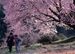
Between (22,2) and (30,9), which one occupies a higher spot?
(22,2)

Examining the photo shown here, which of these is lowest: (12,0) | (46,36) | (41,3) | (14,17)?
(46,36)

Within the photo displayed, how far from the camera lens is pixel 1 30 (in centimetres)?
3934

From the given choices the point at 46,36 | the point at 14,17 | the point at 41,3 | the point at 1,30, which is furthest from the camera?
the point at 1,30

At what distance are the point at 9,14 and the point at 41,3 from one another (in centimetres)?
321

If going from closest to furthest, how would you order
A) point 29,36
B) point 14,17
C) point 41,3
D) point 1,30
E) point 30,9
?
point 41,3 < point 30,9 < point 14,17 < point 29,36 < point 1,30

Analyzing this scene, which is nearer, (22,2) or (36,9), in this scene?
(22,2)

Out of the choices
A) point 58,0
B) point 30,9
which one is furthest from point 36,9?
point 58,0

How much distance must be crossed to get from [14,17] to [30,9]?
1.86 m

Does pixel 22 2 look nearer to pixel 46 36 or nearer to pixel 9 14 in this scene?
pixel 9 14

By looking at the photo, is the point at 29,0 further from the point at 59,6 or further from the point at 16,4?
the point at 59,6

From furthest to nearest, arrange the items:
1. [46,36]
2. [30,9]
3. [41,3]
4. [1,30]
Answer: [1,30] < [46,36] < [30,9] < [41,3]

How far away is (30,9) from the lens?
9.47 m

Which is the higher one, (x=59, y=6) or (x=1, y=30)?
(x=59, y=6)

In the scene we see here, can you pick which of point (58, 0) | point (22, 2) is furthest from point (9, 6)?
point (58, 0)
